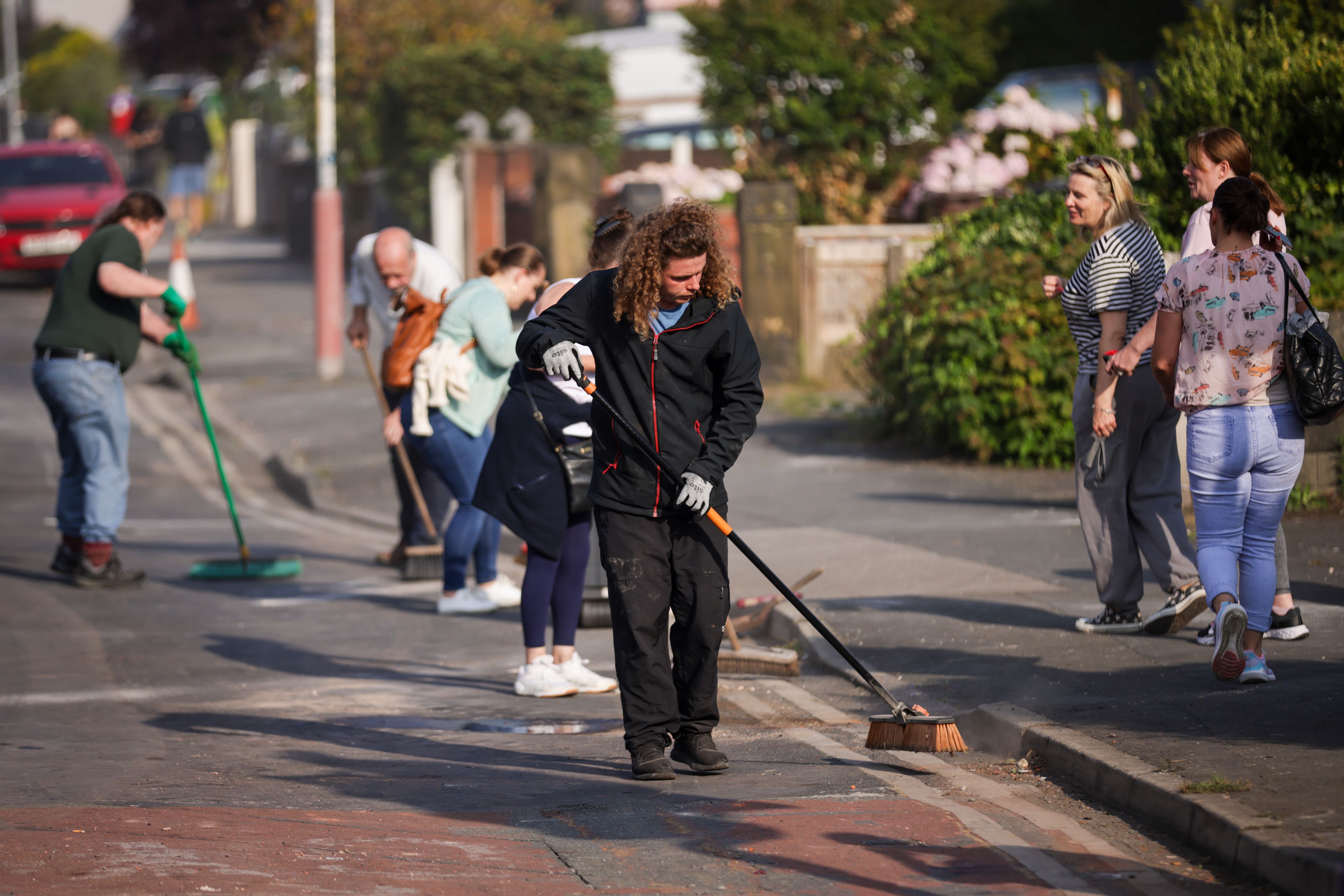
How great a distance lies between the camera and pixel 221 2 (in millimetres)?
40156

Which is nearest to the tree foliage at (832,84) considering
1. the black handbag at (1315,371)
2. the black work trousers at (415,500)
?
the black work trousers at (415,500)

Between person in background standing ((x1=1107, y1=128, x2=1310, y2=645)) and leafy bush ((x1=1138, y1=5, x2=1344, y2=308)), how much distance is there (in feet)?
11.7

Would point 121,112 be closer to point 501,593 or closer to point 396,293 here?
point 396,293

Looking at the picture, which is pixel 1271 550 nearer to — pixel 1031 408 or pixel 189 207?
pixel 1031 408

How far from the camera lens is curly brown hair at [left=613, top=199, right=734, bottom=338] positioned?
5562 mm

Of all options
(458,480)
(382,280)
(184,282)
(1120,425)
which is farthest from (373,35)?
(1120,425)

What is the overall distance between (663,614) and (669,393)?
0.74 metres

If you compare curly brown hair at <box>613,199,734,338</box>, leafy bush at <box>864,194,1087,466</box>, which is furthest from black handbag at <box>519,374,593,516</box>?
leafy bush at <box>864,194,1087,466</box>

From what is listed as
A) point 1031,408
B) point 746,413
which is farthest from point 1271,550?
point 1031,408

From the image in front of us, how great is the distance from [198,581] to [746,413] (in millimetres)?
5371

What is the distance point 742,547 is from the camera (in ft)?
19.2

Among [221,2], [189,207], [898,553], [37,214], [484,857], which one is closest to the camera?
[484,857]

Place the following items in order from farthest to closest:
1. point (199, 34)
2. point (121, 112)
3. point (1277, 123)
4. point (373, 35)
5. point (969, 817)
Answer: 1. point (121, 112)
2. point (199, 34)
3. point (373, 35)
4. point (1277, 123)
5. point (969, 817)

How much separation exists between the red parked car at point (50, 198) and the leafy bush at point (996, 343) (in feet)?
46.4
